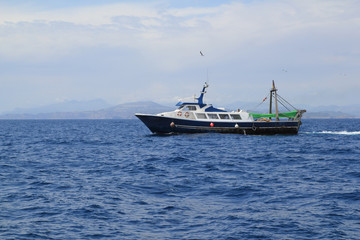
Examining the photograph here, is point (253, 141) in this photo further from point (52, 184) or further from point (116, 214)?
point (116, 214)

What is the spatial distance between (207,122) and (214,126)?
1.28m

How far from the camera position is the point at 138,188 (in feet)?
67.6

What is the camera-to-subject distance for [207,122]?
5641 centimetres

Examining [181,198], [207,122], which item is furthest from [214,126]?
[181,198]

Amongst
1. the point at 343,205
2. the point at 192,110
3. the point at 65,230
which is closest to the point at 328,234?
the point at 343,205

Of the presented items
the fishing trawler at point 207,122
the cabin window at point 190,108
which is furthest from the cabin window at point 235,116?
the cabin window at point 190,108

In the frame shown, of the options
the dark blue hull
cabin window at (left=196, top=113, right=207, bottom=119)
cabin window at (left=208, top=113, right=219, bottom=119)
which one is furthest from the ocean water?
cabin window at (left=208, top=113, right=219, bottom=119)

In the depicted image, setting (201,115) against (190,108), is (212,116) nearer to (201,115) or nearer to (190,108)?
(201,115)

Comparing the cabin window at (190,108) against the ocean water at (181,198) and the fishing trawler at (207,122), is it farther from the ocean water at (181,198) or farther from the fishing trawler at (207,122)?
the ocean water at (181,198)

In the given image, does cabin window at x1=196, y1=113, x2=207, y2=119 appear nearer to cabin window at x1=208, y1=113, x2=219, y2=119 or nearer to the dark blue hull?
cabin window at x1=208, y1=113, x2=219, y2=119

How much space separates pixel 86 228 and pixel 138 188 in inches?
264

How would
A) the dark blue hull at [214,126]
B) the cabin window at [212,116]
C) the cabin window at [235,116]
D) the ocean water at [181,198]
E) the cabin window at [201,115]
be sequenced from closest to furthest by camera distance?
the ocean water at [181,198]
the dark blue hull at [214,126]
the cabin window at [201,115]
the cabin window at [212,116]
the cabin window at [235,116]

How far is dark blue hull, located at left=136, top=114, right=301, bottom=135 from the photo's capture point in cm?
5606

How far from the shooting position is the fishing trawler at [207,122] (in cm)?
5616
